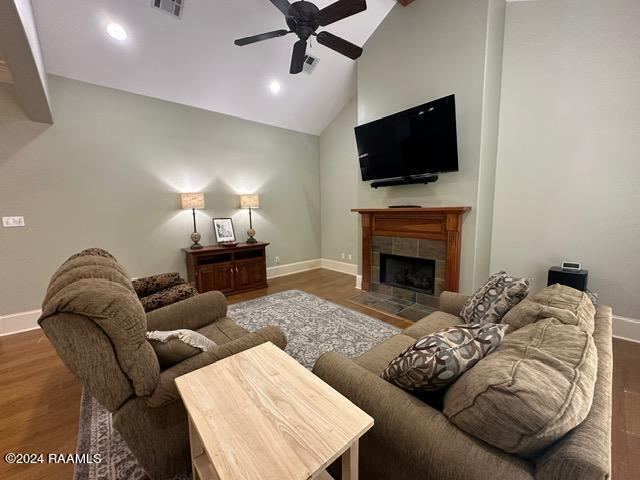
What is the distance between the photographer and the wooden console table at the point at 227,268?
3.77 metres

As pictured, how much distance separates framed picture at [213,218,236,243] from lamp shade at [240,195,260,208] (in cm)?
38

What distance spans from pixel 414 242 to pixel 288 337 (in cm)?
207

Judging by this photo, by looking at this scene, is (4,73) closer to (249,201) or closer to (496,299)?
(249,201)

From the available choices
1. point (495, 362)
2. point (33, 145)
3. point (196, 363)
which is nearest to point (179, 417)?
point (196, 363)

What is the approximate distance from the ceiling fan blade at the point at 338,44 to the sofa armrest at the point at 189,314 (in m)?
2.64

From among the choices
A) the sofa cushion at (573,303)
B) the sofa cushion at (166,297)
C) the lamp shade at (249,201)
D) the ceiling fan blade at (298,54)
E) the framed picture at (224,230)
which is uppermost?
the ceiling fan blade at (298,54)

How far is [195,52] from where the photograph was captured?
3.32 m

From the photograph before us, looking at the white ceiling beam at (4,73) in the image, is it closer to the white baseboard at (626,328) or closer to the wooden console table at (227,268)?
the wooden console table at (227,268)

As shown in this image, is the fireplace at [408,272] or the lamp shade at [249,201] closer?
the fireplace at [408,272]

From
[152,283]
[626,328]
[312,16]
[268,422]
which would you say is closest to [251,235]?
[152,283]

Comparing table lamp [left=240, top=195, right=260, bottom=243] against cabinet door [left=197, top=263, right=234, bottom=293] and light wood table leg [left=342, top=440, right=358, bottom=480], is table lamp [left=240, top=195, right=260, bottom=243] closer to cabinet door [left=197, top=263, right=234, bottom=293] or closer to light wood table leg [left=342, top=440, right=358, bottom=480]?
cabinet door [left=197, top=263, right=234, bottom=293]

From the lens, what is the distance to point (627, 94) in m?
2.43

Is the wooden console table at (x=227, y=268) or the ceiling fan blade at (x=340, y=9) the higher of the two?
the ceiling fan blade at (x=340, y=9)

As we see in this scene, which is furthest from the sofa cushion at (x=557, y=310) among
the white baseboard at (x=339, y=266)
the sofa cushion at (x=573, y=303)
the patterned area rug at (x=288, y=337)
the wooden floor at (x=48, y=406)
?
the white baseboard at (x=339, y=266)
